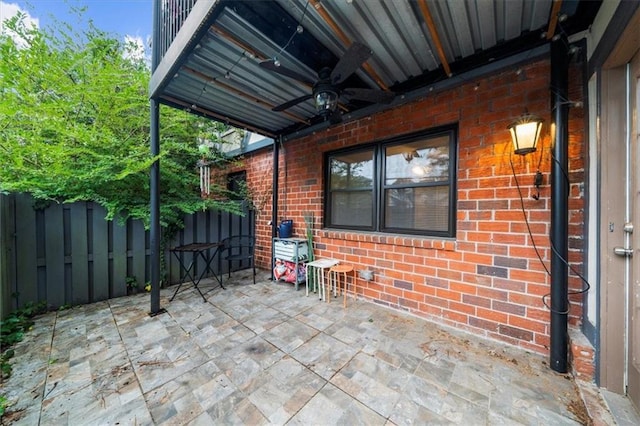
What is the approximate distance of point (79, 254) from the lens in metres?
2.93

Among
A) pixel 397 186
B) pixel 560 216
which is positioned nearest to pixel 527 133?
pixel 560 216

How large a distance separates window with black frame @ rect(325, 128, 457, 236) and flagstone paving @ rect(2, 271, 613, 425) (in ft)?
3.79

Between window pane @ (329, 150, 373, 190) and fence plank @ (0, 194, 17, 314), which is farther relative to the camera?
window pane @ (329, 150, 373, 190)

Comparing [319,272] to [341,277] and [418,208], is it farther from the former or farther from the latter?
[418,208]

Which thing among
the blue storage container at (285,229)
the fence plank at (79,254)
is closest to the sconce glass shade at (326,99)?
the blue storage container at (285,229)

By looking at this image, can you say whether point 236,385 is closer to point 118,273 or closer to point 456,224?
point 456,224

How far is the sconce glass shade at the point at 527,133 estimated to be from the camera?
179 centimetres

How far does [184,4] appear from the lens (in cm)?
217

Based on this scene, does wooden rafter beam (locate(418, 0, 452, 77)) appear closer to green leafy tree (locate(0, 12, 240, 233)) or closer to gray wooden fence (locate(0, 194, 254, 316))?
green leafy tree (locate(0, 12, 240, 233))

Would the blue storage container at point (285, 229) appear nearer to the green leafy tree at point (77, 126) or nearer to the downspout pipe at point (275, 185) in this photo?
the downspout pipe at point (275, 185)

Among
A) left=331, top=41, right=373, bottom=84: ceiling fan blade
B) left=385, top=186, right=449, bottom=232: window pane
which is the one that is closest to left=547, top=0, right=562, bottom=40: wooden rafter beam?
left=331, top=41, right=373, bottom=84: ceiling fan blade

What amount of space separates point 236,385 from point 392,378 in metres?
1.11

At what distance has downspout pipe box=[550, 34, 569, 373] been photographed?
170 cm

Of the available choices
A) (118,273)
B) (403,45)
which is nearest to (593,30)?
(403,45)
